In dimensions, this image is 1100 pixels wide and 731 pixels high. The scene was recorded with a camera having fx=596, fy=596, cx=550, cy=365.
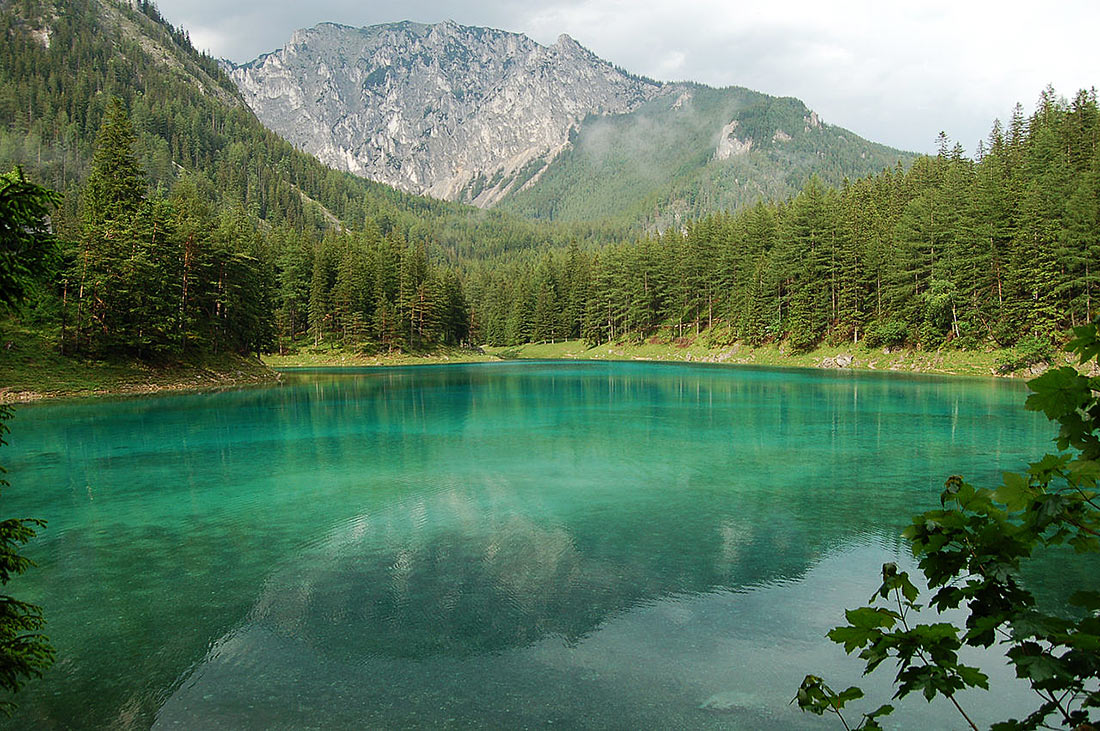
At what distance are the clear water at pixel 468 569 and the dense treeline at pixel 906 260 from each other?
34.9 metres

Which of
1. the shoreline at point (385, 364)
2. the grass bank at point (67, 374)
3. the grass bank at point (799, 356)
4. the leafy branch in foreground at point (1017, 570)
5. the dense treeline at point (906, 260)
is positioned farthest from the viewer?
the grass bank at point (799, 356)

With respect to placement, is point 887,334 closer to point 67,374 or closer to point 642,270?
point 642,270

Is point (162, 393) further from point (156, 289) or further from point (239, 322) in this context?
point (239, 322)

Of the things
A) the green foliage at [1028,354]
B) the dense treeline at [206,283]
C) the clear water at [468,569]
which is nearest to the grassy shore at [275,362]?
the green foliage at [1028,354]

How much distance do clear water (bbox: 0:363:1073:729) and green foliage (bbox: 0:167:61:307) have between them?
13.8ft

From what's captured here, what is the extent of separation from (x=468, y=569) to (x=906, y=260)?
214ft

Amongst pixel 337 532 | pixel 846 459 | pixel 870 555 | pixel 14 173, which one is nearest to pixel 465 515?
pixel 337 532

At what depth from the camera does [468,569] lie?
9.62 m

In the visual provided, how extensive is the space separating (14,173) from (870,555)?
40.3ft

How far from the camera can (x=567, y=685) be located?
635cm

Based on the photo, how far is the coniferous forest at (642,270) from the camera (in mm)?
42781

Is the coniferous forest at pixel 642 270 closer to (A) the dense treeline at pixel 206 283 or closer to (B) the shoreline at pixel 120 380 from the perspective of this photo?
(A) the dense treeline at pixel 206 283

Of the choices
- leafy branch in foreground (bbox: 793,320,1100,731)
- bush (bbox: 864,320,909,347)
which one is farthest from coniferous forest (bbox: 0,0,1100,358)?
leafy branch in foreground (bbox: 793,320,1100,731)

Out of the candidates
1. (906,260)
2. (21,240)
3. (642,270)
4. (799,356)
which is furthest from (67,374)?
(642,270)
